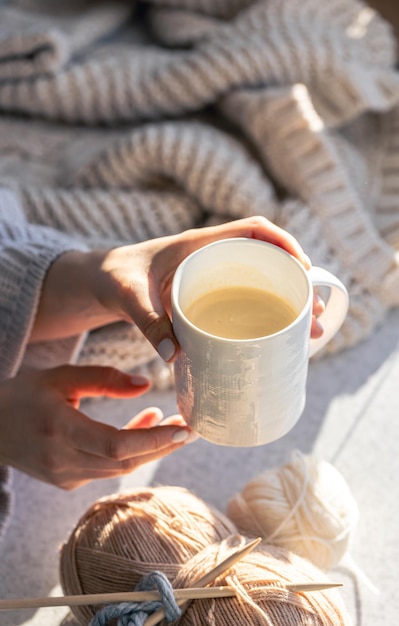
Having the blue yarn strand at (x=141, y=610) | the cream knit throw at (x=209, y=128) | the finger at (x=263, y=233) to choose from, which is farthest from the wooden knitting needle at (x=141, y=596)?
the cream knit throw at (x=209, y=128)

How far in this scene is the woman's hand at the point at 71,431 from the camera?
0.66m

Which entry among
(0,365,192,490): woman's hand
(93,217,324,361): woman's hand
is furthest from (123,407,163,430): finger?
(93,217,324,361): woman's hand

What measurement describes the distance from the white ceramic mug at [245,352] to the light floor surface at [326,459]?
24cm

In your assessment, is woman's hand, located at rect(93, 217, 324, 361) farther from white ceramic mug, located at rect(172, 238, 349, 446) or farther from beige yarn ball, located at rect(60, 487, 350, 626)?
beige yarn ball, located at rect(60, 487, 350, 626)

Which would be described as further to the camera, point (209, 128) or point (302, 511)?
point (209, 128)

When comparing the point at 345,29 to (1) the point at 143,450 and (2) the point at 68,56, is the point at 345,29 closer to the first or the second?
(2) the point at 68,56

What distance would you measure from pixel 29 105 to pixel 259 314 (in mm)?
686

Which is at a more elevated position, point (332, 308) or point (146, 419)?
point (332, 308)

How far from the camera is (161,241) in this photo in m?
0.65

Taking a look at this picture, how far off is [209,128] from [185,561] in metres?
0.62

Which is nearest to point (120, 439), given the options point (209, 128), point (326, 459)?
point (326, 459)

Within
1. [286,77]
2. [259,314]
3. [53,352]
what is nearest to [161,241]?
[259,314]

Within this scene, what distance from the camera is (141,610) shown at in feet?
1.92

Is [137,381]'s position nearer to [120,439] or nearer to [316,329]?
[120,439]
